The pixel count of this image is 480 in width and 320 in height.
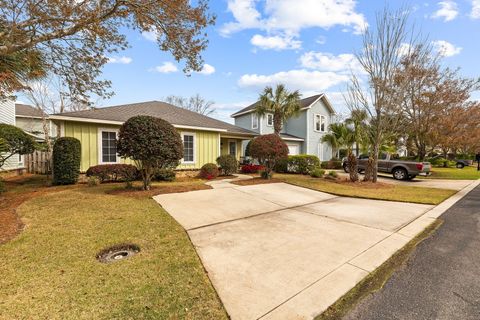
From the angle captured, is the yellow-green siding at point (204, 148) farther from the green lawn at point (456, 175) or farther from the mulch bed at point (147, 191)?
the green lawn at point (456, 175)

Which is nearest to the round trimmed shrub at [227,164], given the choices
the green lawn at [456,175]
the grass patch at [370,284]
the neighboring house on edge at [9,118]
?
the grass patch at [370,284]

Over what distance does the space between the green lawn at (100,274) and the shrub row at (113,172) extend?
5074mm

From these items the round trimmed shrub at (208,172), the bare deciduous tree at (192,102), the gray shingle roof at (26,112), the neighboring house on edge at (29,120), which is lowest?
the round trimmed shrub at (208,172)

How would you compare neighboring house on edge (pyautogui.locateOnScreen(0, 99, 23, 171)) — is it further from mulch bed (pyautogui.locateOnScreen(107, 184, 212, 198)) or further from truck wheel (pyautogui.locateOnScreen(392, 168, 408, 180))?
truck wheel (pyautogui.locateOnScreen(392, 168, 408, 180))

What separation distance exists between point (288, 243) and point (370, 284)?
1.37 metres

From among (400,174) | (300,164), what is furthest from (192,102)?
(400,174)

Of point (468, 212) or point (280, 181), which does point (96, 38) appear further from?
point (468, 212)

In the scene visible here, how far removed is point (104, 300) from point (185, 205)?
4039 mm

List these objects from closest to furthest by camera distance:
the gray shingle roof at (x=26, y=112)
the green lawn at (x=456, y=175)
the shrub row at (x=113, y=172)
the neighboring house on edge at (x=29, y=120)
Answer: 1. the shrub row at (x=113, y=172)
2. the green lawn at (x=456, y=175)
3. the neighboring house on edge at (x=29, y=120)
4. the gray shingle roof at (x=26, y=112)

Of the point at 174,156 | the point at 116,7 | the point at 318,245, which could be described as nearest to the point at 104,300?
the point at 318,245

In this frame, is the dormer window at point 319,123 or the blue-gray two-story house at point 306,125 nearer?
the blue-gray two-story house at point 306,125

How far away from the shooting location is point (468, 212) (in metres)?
6.19

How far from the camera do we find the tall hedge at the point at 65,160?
30.6 ft

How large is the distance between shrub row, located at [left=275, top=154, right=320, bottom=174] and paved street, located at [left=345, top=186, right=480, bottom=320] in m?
11.3
